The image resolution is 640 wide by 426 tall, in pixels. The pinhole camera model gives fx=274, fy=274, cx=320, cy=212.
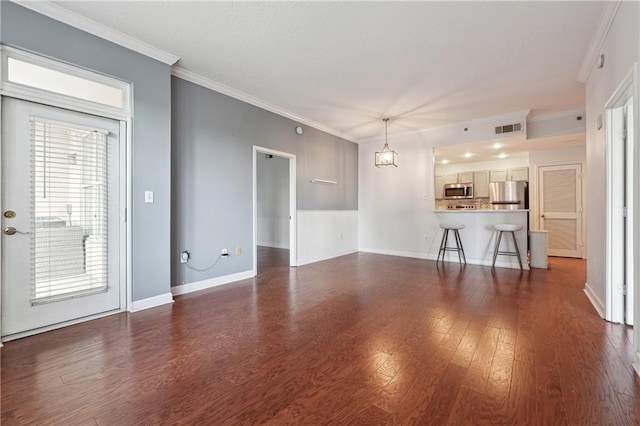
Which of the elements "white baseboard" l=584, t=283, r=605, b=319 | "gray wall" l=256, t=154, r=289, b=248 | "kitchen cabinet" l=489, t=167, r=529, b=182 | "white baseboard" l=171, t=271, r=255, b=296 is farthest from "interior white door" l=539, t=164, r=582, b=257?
"white baseboard" l=171, t=271, r=255, b=296

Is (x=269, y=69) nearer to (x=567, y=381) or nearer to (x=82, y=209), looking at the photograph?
(x=82, y=209)

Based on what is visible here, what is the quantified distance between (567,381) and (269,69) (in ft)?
13.1

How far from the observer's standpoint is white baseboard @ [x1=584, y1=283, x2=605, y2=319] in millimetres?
2709

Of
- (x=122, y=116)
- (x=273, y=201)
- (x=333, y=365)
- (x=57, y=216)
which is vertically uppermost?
(x=122, y=116)

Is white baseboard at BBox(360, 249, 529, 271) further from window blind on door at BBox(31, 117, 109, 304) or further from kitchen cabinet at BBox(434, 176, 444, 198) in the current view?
window blind on door at BBox(31, 117, 109, 304)

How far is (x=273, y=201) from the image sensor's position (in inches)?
307

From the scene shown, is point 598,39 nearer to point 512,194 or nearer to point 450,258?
point 450,258

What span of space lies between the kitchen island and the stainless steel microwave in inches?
88.6

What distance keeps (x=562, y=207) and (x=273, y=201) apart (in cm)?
699

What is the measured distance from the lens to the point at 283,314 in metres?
2.81

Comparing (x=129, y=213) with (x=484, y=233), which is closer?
(x=129, y=213)

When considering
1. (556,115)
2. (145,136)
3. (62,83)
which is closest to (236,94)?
(145,136)

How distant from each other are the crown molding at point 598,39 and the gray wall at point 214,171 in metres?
4.09

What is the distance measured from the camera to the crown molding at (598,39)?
7.62 ft
